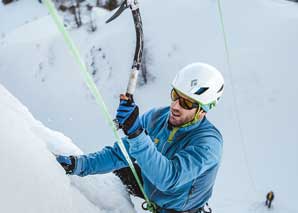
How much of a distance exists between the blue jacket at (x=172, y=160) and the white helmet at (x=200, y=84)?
0.68ft

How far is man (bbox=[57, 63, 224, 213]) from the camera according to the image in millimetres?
3035

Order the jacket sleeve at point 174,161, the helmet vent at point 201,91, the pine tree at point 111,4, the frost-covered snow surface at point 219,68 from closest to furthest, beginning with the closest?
1. the jacket sleeve at point 174,161
2. the helmet vent at point 201,91
3. the frost-covered snow surface at point 219,68
4. the pine tree at point 111,4

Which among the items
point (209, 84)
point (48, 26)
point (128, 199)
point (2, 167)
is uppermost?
point (2, 167)

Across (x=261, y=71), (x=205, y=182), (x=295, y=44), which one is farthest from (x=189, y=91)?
(x=295, y=44)

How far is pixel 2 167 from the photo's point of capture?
265cm

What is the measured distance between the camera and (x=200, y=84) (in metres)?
3.66

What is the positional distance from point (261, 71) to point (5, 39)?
2073 cm

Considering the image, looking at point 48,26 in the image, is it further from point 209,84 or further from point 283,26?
point 209,84

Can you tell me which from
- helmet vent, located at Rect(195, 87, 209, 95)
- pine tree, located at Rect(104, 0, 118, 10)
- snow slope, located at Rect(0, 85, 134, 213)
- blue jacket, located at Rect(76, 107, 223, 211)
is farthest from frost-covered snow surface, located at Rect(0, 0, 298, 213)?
helmet vent, located at Rect(195, 87, 209, 95)

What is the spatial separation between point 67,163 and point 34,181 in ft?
2.81

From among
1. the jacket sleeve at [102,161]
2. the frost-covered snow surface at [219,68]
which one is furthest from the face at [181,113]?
the frost-covered snow surface at [219,68]

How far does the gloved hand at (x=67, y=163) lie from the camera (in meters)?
3.69

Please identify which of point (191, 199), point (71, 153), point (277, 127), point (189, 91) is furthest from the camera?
point (277, 127)

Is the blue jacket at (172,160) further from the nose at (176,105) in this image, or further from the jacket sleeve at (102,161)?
the nose at (176,105)
